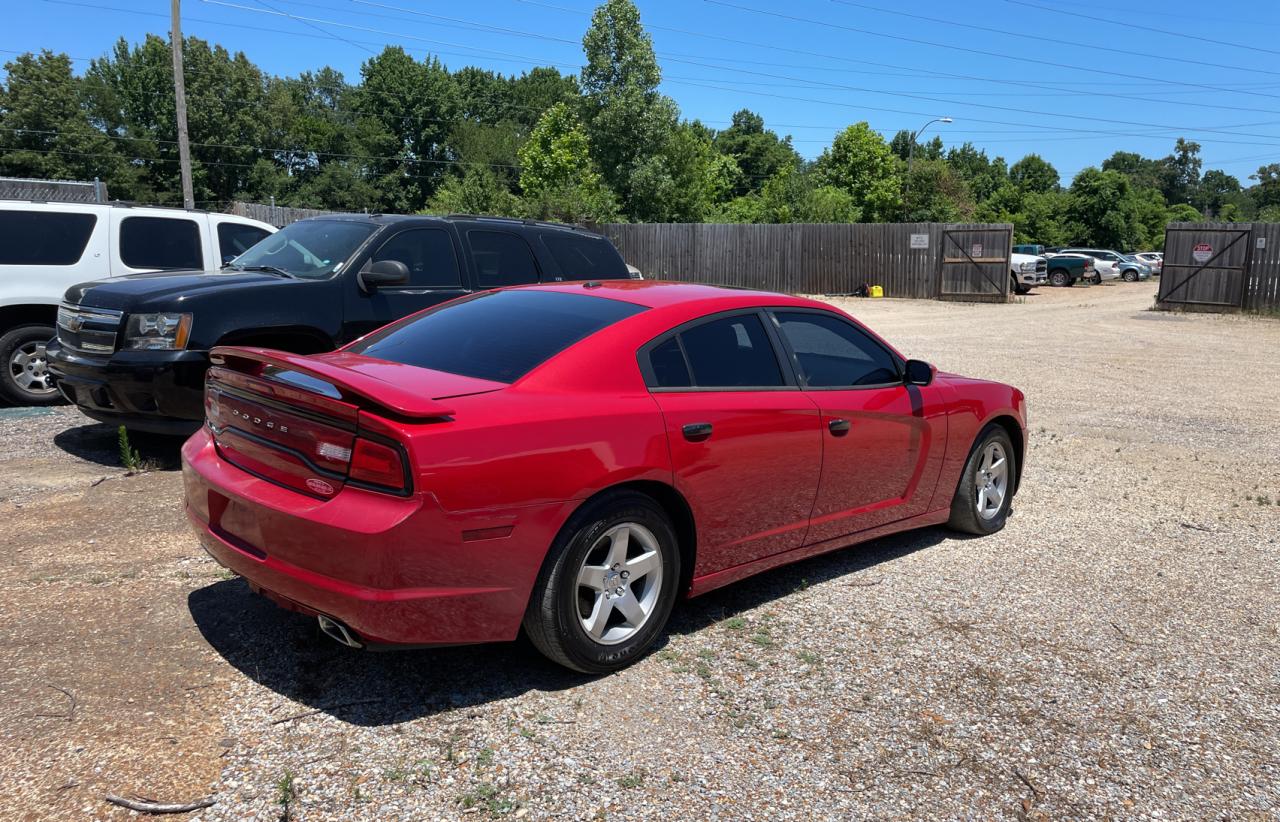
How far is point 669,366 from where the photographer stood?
4.02 meters

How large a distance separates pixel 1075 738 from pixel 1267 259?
26.3 meters

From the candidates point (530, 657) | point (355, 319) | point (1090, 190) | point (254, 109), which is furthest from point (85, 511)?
point (254, 109)

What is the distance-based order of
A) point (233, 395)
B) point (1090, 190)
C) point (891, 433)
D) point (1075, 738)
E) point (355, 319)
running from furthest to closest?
point (1090, 190), point (355, 319), point (891, 433), point (233, 395), point (1075, 738)

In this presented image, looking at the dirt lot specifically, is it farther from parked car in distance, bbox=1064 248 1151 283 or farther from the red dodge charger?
parked car in distance, bbox=1064 248 1151 283

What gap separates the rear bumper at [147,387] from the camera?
6.28 metres

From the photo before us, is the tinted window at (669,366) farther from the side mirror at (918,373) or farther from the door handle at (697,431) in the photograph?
the side mirror at (918,373)

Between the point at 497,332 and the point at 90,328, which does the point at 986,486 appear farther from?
the point at 90,328

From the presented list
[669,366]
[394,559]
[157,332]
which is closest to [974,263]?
[157,332]

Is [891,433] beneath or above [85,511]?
above

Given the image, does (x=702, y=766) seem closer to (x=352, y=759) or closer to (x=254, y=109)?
(x=352, y=759)

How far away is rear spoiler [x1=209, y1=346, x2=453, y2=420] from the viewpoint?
125 inches

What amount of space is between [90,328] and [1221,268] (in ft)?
88.8

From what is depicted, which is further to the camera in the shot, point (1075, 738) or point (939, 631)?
point (939, 631)

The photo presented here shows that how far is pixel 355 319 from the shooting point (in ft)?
22.9
